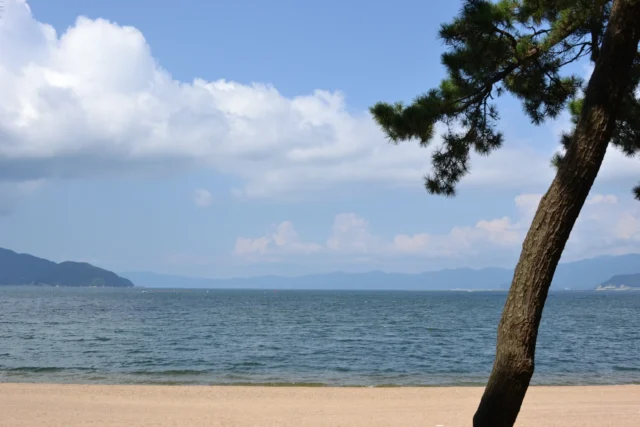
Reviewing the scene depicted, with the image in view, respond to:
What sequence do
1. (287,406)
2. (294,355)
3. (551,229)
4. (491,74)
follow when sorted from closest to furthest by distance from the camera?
(551,229)
(491,74)
(287,406)
(294,355)

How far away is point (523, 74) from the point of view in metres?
8.33

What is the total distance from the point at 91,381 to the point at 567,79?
2051cm

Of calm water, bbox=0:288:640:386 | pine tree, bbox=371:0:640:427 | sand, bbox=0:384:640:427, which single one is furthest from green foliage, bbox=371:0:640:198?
calm water, bbox=0:288:640:386

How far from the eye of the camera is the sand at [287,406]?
47.5 feet

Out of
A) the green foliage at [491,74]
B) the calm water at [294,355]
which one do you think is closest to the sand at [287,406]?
the calm water at [294,355]

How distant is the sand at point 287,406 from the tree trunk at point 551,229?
943 cm

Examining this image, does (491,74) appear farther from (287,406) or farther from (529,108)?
(287,406)

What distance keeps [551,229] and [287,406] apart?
1289 centimetres

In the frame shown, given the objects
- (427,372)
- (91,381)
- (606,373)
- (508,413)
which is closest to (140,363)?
(91,381)

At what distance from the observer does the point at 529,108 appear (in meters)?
9.16

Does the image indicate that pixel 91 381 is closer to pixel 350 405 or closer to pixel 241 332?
pixel 350 405

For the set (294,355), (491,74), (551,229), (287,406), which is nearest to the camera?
(551,229)

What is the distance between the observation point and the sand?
14.5 metres

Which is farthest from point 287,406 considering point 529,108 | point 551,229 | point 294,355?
point 294,355
